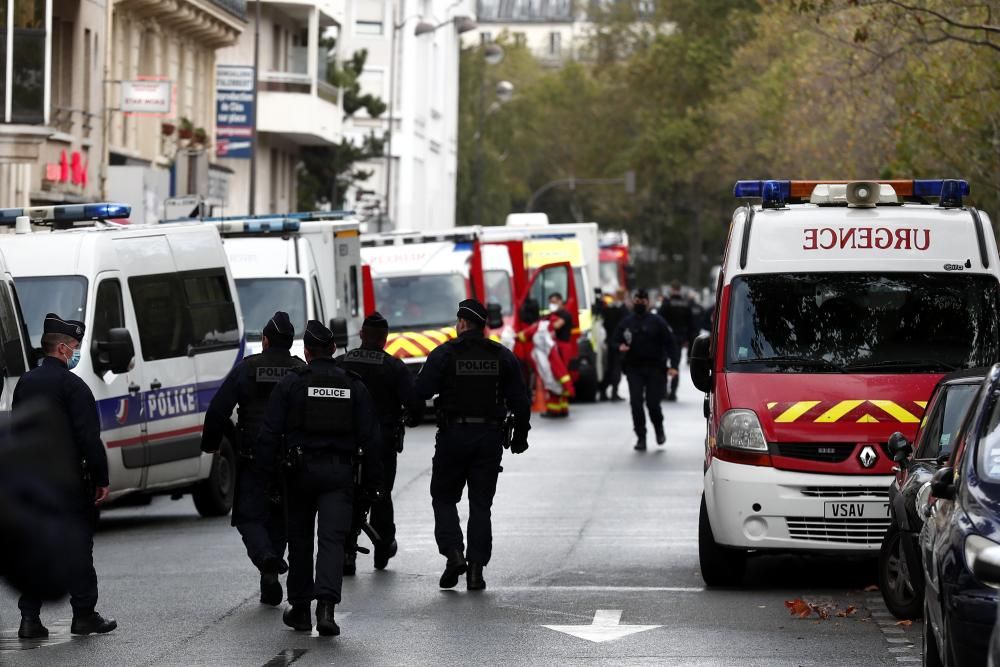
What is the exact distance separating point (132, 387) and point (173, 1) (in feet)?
85.2

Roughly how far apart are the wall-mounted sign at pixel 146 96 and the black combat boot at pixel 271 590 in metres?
24.2

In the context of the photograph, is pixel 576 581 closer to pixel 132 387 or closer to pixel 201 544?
pixel 201 544

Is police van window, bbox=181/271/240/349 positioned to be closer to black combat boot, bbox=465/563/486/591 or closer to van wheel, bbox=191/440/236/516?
van wheel, bbox=191/440/236/516

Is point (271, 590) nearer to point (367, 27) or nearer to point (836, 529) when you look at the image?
point (836, 529)

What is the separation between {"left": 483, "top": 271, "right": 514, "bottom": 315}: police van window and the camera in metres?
33.4

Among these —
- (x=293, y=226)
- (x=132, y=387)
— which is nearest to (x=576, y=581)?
(x=132, y=387)

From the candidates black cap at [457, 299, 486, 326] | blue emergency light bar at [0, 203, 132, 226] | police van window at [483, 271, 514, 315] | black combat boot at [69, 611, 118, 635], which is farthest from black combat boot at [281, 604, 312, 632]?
police van window at [483, 271, 514, 315]

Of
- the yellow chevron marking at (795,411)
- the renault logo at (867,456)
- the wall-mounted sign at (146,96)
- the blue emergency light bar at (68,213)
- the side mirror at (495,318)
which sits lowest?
the side mirror at (495,318)

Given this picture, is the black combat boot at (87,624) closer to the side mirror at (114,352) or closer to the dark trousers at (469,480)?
the dark trousers at (469,480)

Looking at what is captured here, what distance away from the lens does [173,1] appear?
135 feet

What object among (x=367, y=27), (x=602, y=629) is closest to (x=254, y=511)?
(x=602, y=629)

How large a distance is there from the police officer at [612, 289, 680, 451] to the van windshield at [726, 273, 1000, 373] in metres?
10.8

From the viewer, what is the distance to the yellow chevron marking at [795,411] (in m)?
12.5

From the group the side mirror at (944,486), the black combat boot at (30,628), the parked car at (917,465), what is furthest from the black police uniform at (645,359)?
the side mirror at (944,486)
